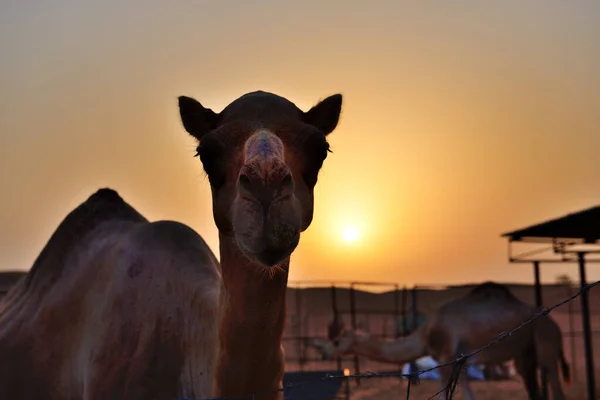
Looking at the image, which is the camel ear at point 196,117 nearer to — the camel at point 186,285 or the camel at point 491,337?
the camel at point 186,285

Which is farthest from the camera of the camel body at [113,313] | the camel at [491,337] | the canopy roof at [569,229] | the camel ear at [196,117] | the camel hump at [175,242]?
the camel at [491,337]

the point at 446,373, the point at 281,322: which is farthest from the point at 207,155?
the point at 446,373

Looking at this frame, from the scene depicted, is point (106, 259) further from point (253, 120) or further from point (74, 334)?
point (253, 120)

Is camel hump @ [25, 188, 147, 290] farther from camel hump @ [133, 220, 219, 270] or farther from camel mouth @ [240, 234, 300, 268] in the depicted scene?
camel mouth @ [240, 234, 300, 268]

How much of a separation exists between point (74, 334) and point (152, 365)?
2.87ft

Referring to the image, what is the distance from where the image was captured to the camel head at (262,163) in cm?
308

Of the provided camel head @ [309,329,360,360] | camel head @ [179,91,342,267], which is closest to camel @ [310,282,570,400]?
camel head @ [309,329,360,360]

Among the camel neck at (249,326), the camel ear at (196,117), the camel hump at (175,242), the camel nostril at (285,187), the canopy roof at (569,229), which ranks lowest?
the camel neck at (249,326)

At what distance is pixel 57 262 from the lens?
548cm

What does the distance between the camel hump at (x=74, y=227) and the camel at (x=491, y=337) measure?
10607 mm

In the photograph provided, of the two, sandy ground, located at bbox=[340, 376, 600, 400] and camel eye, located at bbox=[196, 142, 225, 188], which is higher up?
camel eye, located at bbox=[196, 142, 225, 188]

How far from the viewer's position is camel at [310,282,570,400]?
1555 centimetres

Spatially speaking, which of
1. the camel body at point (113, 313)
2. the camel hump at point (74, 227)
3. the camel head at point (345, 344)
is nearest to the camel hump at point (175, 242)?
the camel body at point (113, 313)

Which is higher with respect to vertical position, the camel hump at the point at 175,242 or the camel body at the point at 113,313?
the camel hump at the point at 175,242
